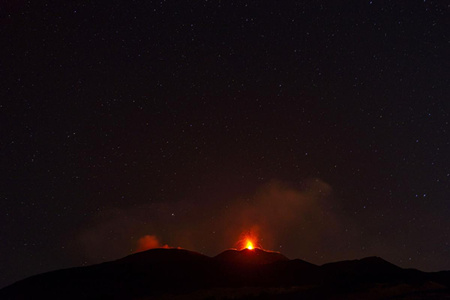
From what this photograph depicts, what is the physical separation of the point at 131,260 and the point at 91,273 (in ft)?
19.2

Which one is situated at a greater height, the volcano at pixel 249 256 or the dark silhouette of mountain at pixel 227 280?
the volcano at pixel 249 256

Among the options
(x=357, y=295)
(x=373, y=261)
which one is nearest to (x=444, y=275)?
(x=373, y=261)

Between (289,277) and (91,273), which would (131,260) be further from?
(289,277)

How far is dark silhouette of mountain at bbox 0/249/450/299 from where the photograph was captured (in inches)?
1505

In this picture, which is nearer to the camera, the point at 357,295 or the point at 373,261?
the point at 357,295

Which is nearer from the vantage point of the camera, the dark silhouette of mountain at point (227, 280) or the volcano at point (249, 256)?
the dark silhouette of mountain at point (227, 280)

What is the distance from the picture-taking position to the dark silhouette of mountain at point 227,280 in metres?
38.2

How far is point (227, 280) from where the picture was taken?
1788 inches

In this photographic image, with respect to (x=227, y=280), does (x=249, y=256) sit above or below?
above

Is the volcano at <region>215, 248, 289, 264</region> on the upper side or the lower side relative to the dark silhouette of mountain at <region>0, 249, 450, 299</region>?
upper

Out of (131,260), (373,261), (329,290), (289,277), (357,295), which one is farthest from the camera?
(131,260)

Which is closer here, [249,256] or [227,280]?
[227,280]

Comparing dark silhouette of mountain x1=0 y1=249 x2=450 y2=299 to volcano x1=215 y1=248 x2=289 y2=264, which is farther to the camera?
volcano x1=215 y1=248 x2=289 y2=264

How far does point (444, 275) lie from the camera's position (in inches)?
1650
